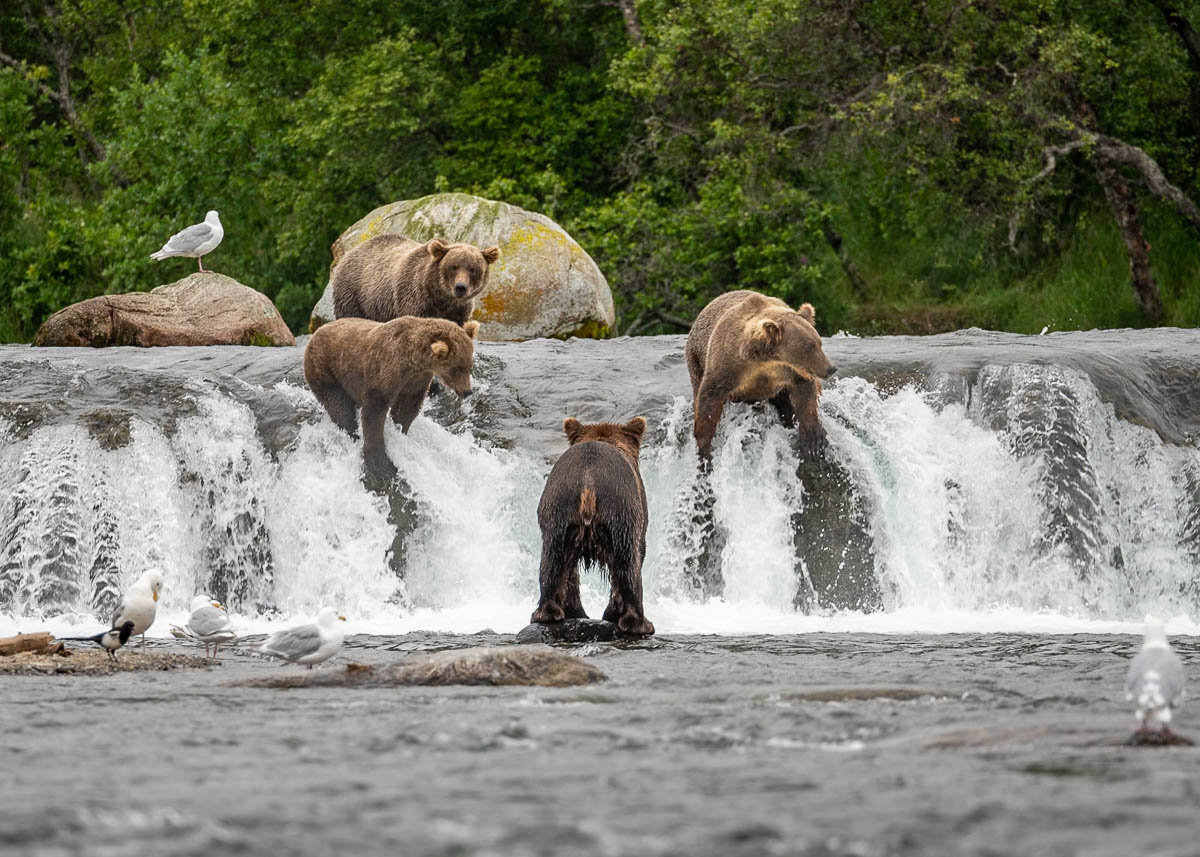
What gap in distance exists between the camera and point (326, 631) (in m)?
8.58

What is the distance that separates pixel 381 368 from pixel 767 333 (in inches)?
109

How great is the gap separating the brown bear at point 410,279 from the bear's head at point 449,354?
214cm

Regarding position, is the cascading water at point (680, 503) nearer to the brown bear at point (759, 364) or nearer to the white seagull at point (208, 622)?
the brown bear at point (759, 364)

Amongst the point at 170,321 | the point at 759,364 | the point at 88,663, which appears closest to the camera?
the point at 88,663

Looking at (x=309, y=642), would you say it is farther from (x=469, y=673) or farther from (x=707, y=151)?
(x=707, y=151)

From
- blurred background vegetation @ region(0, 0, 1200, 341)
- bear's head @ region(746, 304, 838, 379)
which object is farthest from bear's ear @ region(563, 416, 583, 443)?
blurred background vegetation @ region(0, 0, 1200, 341)

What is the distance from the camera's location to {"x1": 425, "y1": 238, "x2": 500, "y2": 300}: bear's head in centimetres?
1501

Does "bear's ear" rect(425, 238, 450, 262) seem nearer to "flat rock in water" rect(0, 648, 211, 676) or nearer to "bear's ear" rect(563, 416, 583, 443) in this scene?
"bear's ear" rect(563, 416, 583, 443)

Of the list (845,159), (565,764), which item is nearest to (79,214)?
(845,159)

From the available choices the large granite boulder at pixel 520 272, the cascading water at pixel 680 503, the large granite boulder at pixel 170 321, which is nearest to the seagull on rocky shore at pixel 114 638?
the cascading water at pixel 680 503

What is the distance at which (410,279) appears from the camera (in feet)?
50.6

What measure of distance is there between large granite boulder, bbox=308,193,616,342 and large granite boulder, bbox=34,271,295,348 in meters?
0.92

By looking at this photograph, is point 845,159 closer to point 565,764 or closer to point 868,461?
point 868,461

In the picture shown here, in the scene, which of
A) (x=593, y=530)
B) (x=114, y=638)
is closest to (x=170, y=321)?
(x=593, y=530)
